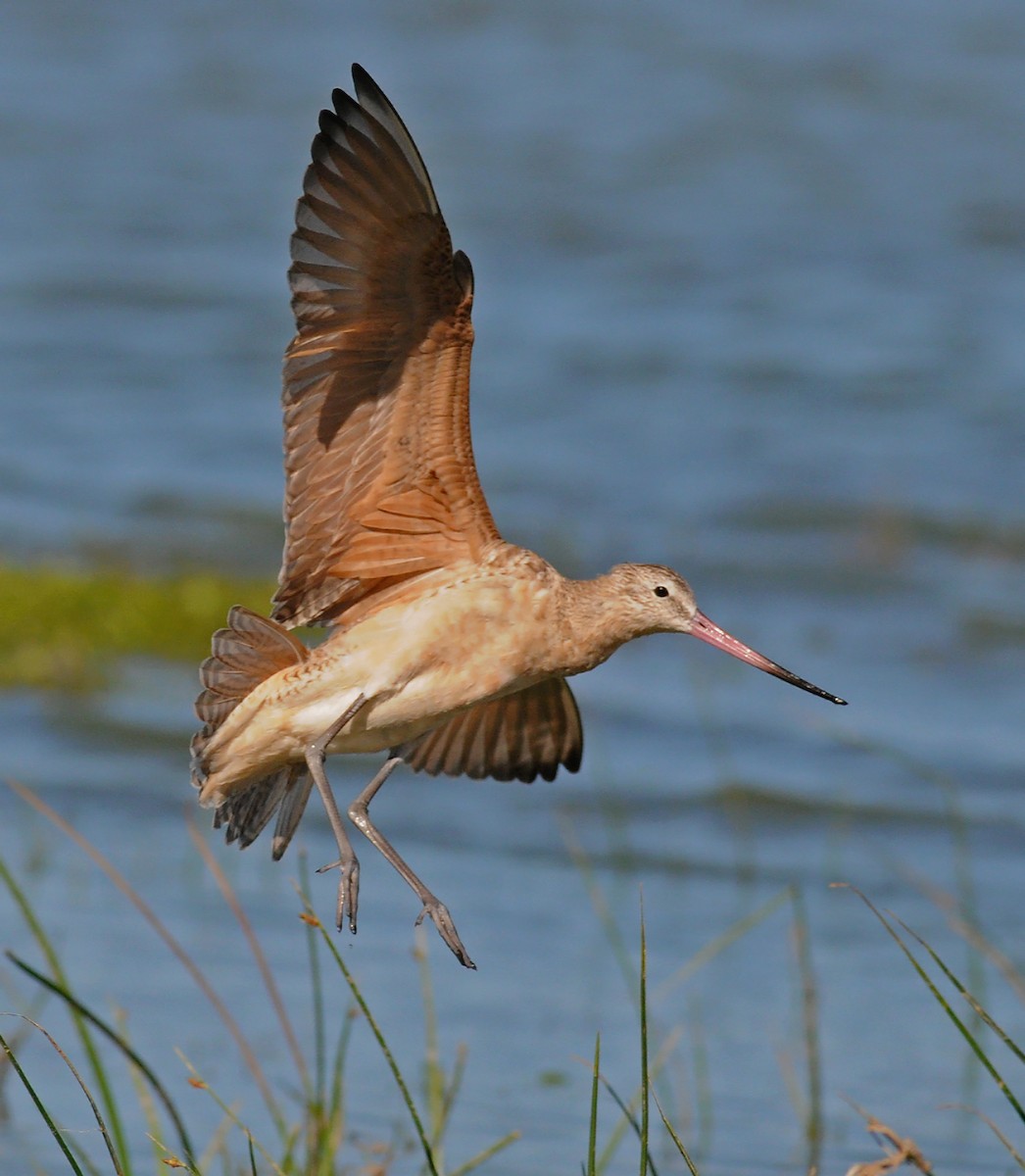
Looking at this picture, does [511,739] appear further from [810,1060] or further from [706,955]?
[810,1060]

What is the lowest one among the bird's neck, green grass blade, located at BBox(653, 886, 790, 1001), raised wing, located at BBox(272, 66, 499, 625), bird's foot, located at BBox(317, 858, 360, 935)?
green grass blade, located at BBox(653, 886, 790, 1001)

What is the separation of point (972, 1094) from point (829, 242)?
29.9 ft

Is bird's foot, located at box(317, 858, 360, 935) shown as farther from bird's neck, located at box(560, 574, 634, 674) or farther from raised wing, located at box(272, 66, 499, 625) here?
raised wing, located at box(272, 66, 499, 625)

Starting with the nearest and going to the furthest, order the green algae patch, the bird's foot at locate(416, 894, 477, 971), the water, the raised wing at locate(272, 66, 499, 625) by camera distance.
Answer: the bird's foot at locate(416, 894, 477, 971) < the raised wing at locate(272, 66, 499, 625) < the water < the green algae patch

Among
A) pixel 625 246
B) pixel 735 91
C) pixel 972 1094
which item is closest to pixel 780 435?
pixel 625 246

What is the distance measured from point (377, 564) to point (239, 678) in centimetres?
37

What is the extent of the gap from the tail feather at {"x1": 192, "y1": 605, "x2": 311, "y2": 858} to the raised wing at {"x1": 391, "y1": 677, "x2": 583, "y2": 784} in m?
0.34

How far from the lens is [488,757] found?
4.75 meters

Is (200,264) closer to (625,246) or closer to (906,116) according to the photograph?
(625,246)

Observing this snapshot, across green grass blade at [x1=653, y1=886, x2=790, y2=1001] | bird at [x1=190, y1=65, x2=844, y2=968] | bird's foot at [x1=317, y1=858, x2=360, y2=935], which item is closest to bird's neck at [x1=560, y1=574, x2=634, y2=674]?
bird at [x1=190, y1=65, x2=844, y2=968]

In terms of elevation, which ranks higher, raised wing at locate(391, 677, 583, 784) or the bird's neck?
the bird's neck

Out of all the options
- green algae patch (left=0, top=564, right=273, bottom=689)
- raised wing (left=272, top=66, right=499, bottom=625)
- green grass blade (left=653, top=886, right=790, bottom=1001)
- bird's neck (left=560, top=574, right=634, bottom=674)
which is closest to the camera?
raised wing (left=272, top=66, right=499, bottom=625)

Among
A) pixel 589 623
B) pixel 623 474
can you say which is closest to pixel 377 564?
pixel 589 623

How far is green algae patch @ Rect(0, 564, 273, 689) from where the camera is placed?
823cm
